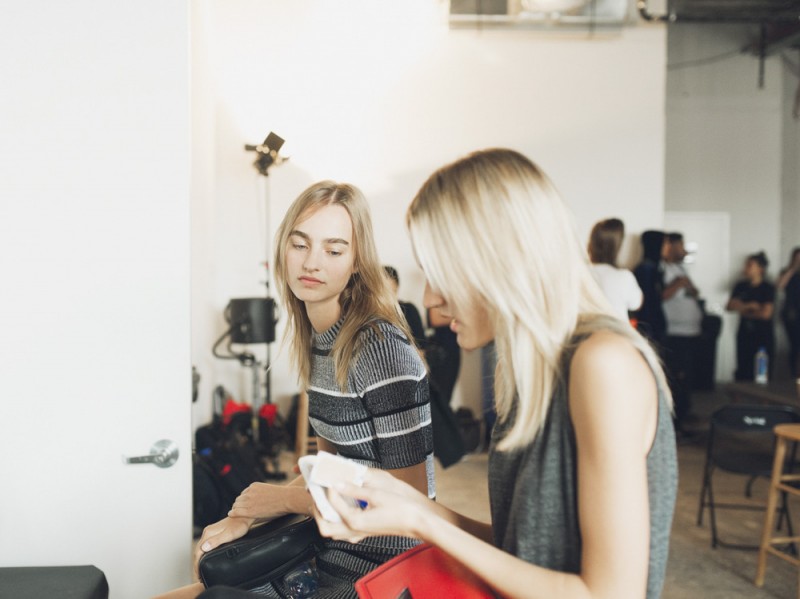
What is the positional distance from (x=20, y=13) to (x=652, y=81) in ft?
18.8

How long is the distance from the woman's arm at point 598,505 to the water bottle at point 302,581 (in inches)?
23.1

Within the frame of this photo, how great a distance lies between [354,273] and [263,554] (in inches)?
26.1

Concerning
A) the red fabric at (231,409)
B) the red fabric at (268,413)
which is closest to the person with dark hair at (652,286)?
the red fabric at (268,413)

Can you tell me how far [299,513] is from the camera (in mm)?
1497

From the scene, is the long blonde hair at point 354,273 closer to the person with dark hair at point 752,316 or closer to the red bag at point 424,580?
the red bag at point 424,580

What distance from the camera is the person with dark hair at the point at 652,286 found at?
5777mm

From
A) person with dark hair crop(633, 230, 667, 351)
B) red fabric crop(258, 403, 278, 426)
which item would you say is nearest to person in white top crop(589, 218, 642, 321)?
person with dark hair crop(633, 230, 667, 351)

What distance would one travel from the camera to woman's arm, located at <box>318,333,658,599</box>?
0.86m

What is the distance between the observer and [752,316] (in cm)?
773

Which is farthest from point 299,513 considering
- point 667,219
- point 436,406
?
point 667,219

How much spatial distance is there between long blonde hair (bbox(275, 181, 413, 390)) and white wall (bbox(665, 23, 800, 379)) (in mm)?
7798

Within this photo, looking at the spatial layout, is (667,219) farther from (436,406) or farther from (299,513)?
(299,513)

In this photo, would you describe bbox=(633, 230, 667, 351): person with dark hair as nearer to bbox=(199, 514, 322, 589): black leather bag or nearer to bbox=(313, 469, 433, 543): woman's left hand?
bbox=(199, 514, 322, 589): black leather bag

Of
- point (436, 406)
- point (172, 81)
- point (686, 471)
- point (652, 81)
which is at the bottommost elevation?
point (686, 471)
